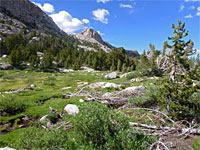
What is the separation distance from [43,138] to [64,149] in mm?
935

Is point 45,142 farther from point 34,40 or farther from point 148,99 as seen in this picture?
point 34,40

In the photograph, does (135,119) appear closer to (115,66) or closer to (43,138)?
(43,138)

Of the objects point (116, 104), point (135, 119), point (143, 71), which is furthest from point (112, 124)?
point (143, 71)

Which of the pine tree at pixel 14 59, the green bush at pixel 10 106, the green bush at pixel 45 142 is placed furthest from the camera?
the pine tree at pixel 14 59

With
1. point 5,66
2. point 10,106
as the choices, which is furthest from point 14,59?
point 10,106

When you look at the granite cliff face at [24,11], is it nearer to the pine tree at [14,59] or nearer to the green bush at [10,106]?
the pine tree at [14,59]

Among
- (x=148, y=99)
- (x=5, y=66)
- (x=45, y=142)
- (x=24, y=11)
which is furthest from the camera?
(x=24, y=11)

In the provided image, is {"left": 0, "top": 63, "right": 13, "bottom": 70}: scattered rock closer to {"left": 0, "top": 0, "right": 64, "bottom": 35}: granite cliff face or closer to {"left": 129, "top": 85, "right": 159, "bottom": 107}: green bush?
{"left": 129, "top": 85, "right": 159, "bottom": 107}: green bush

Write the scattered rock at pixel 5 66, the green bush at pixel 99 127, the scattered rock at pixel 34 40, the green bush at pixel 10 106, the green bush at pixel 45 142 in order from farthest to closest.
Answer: the scattered rock at pixel 34 40, the scattered rock at pixel 5 66, the green bush at pixel 10 106, the green bush at pixel 99 127, the green bush at pixel 45 142

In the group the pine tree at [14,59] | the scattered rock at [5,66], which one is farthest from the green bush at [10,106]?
the pine tree at [14,59]

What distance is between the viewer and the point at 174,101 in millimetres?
7676

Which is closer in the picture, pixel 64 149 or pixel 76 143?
pixel 64 149

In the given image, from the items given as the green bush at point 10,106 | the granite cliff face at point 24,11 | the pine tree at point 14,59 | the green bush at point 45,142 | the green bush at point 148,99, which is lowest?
the green bush at point 10,106

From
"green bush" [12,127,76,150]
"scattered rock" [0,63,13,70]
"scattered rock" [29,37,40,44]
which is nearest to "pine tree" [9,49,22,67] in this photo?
"scattered rock" [0,63,13,70]
